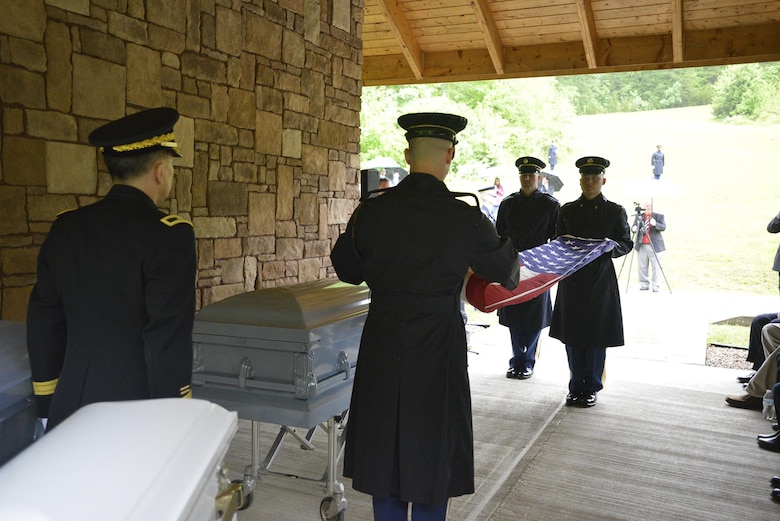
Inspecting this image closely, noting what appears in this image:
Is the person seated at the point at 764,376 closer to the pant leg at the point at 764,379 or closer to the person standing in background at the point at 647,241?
the pant leg at the point at 764,379

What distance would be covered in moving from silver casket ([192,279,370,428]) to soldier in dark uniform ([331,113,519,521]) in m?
0.52

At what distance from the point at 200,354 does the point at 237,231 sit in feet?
5.94

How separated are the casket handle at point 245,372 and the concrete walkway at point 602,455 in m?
0.63

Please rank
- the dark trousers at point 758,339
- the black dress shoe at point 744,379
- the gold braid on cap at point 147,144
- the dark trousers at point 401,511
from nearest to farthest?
the gold braid on cap at point 147,144 → the dark trousers at point 401,511 → the dark trousers at point 758,339 → the black dress shoe at point 744,379

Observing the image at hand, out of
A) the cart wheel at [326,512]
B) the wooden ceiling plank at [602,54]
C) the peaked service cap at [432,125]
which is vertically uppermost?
the wooden ceiling plank at [602,54]

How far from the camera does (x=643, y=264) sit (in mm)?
12406

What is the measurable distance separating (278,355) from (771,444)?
3.01 m

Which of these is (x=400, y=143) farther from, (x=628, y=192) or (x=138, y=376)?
(x=138, y=376)

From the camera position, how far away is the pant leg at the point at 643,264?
39.9ft

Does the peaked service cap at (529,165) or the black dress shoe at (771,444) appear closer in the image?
the black dress shoe at (771,444)

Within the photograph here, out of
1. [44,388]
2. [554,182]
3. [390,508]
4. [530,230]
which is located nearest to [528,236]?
[530,230]

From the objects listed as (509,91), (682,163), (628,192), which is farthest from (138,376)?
(682,163)

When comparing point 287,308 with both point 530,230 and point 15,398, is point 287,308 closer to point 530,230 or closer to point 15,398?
point 15,398

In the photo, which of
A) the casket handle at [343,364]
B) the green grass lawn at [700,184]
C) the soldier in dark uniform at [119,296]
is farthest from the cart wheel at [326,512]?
the green grass lawn at [700,184]
